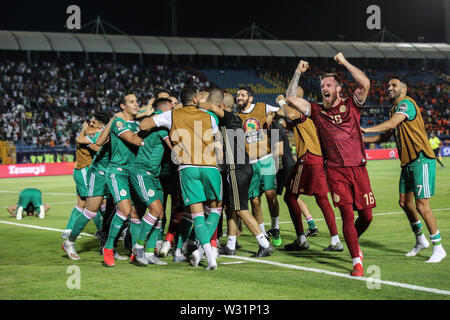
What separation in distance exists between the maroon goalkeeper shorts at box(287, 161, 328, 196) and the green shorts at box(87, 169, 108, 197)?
2780 millimetres

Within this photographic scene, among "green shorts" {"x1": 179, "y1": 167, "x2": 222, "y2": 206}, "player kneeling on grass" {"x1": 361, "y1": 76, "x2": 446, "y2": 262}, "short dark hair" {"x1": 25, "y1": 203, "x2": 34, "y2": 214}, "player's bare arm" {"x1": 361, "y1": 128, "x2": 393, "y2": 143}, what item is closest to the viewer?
"green shorts" {"x1": 179, "y1": 167, "x2": 222, "y2": 206}

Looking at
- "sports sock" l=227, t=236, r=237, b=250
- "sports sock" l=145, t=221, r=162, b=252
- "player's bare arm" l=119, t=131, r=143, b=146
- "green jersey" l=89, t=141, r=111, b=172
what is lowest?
"sports sock" l=227, t=236, r=237, b=250

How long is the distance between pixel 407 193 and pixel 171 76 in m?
44.0

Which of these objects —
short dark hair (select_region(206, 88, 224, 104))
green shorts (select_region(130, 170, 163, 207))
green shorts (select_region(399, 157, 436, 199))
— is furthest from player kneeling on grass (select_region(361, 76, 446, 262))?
green shorts (select_region(130, 170, 163, 207))

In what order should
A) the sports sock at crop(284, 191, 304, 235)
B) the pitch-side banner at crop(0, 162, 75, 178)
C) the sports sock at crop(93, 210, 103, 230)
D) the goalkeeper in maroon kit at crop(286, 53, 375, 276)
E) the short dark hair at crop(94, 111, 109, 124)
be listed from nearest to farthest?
the goalkeeper in maroon kit at crop(286, 53, 375, 276), the sports sock at crop(284, 191, 304, 235), the short dark hair at crop(94, 111, 109, 124), the sports sock at crop(93, 210, 103, 230), the pitch-side banner at crop(0, 162, 75, 178)

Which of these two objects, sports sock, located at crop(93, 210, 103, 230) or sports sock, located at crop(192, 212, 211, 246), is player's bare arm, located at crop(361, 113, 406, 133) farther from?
sports sock, located at crop(93, 210, 103, 230)

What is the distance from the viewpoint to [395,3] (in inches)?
2329

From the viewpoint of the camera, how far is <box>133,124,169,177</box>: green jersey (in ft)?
26.7

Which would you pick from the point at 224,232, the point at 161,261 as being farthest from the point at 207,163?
the point at 224,232

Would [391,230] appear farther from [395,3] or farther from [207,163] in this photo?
[395,3]

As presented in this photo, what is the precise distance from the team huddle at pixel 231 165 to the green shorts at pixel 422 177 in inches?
0.5

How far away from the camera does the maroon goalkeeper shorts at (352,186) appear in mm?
7298

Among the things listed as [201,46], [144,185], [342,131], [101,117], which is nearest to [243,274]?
[144,185]
